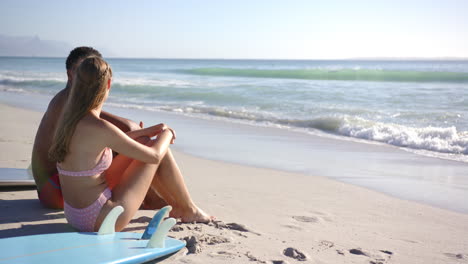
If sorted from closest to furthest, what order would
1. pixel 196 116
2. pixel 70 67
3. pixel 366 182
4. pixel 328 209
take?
1. pixel 70 67
2. pixel 328 209
3. pixel 366 182
4. pixel 196 116

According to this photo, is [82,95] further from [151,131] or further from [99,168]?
[151,131]

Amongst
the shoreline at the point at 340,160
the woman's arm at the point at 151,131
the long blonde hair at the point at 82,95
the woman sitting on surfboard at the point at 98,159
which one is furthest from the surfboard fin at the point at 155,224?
the shoreline at the point at 340,160

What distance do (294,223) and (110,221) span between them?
148 centimetres

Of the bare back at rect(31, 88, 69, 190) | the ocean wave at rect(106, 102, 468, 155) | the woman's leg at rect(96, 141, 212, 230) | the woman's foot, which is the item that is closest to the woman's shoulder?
→ the woman's leg at rect(96, 141, 212, 230)

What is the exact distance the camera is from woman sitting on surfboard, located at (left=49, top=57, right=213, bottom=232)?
2730 mm

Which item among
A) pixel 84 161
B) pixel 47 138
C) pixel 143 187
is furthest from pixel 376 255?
pixel 47 138

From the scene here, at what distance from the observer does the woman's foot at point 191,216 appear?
352 cm

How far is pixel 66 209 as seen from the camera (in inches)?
122

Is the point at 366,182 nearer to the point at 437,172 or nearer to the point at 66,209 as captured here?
the point at 437,172

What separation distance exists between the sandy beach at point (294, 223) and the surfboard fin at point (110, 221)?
0.43 meters

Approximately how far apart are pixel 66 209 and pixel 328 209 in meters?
2.20

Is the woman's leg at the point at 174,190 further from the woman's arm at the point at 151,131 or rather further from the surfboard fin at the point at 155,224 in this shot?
the surfboard fin at the point at 155,224

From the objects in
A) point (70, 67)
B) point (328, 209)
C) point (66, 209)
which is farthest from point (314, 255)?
point (70, 67)

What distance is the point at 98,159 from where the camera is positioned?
2.91 metres
